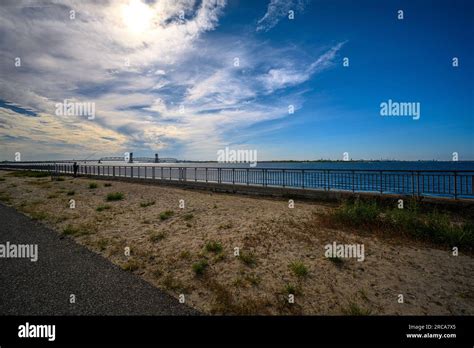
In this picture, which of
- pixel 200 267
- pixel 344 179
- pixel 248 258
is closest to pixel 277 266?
pixel 248 258

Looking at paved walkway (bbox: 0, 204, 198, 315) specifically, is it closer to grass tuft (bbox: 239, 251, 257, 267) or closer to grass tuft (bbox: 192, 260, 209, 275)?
grass tuft (bbox: 192, 260, 209, 275)

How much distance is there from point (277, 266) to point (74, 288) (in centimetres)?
396

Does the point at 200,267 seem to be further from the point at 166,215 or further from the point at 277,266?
the point at 166,215

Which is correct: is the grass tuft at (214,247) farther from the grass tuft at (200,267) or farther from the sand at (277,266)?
the grass tuft at (200,267)

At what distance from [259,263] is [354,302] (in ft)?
6.60

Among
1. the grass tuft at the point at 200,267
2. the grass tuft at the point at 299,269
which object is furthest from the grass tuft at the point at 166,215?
the grass tuft at the point at 299,269

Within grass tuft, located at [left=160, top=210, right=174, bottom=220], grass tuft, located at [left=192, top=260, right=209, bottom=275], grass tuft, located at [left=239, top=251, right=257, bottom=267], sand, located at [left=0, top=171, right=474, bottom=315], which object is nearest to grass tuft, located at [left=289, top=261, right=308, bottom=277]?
sand, located at [left=0, top=171, right=474, bottom=315]

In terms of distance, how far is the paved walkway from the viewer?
3.31 meters

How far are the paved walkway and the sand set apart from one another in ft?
1.01

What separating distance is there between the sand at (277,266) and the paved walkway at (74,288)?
1.01 ft
